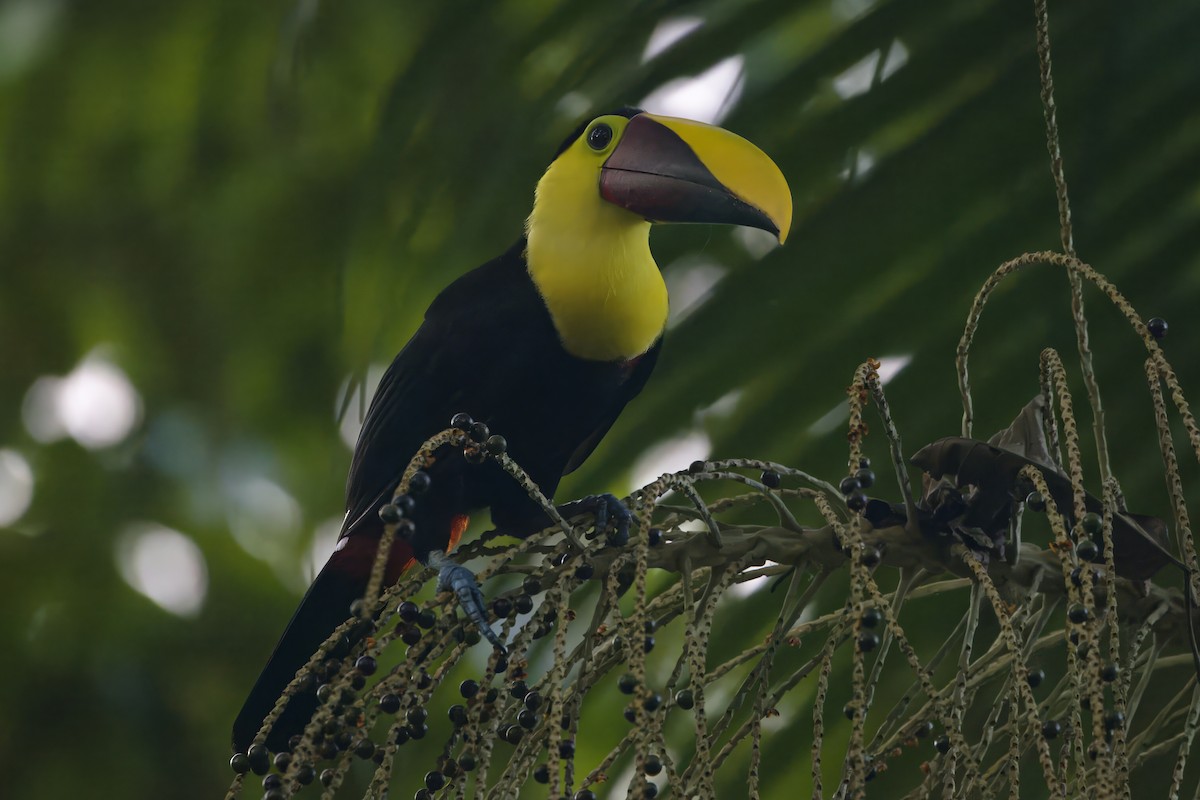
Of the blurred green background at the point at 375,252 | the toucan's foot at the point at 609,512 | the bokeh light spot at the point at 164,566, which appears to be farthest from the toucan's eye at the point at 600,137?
the bokeh light spot at the point at 164,566

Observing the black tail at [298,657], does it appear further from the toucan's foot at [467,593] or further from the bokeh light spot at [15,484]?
the bokeh light spot at [15,484]

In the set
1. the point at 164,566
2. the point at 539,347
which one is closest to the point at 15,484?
the point at 164,566

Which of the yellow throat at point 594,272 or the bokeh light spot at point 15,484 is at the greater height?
the bokeh light spot at point 15,484

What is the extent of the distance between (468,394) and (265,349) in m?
0.40

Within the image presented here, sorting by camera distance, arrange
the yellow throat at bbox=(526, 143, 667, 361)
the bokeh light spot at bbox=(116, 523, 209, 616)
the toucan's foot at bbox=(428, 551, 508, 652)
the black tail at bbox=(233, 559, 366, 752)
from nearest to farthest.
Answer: the toucan's foot at bbox=(428, 551, 508, 652) < the black tail at bbox=(233, 559, 366, 752) < the yellow throat at bbox=(526, 143, 667, 361) < the bokeh light spot at bbox=(116, 523, 209, 616)

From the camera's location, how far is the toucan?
1.21 metres

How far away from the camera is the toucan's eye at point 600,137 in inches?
50.9

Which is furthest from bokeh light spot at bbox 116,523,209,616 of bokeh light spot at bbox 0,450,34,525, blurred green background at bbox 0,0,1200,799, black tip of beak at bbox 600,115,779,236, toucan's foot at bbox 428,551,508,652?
black tip of beak at bbox 600,115,779,236

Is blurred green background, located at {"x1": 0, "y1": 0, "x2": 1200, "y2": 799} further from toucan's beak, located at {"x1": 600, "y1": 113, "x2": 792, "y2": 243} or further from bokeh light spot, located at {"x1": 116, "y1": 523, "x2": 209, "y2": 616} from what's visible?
toucan's beak, located at {"x1": 600, "y1": 113, "x2": 792, "y2": 243}

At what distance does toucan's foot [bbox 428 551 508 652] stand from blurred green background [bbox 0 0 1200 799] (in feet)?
1.19

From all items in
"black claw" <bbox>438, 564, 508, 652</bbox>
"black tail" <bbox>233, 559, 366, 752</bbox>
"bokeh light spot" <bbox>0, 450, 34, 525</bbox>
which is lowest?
"black claw" <bbox>438, 564, 508, 652</bbox>

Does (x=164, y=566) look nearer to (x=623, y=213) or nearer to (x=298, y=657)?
(x=298, y=657)

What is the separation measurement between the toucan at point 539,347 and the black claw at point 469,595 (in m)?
0.18

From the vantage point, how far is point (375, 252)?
142cm
